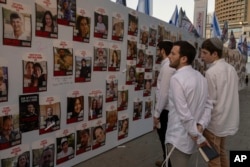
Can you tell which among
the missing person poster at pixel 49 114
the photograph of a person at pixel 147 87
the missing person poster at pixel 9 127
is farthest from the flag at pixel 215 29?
the missing person poster at pixel 9 127

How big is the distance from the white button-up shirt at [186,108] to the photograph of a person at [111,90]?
272 centimetres

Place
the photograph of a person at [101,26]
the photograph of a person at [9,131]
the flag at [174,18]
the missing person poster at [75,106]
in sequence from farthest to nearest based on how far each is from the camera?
the flag at [174,18]
the photograph of a person at [101,26]
the missing person poster at [75,106]
the photograph of a person at [9,131]

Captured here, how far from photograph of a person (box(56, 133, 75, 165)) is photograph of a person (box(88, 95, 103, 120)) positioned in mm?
535

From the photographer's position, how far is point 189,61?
10.5ft

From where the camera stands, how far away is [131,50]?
653 cm

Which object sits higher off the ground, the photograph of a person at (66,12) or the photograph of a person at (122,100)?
the photograph of a person at (66,12)

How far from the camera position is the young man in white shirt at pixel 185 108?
2.96 metres

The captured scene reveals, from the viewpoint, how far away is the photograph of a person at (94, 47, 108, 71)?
5396 millimetres

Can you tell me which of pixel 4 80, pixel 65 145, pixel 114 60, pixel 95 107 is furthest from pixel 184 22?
pixel 4 80

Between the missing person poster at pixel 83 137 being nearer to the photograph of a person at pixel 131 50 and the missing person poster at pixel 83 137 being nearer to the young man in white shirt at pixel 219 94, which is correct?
the photograph of a person at pixel 131 50

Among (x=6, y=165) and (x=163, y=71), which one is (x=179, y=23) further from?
(x=6, y=165)

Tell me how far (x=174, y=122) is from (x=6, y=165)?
6.65 ft

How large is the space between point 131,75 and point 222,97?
3.04 metres

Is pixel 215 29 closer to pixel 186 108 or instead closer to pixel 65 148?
pixel 65 148
